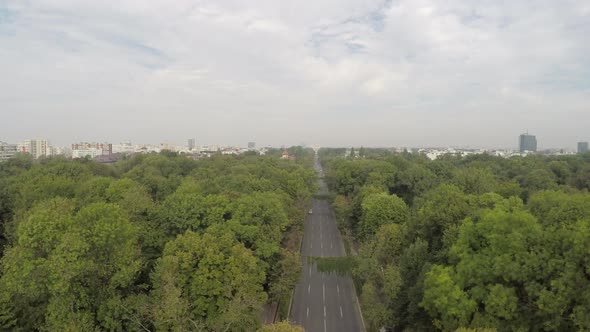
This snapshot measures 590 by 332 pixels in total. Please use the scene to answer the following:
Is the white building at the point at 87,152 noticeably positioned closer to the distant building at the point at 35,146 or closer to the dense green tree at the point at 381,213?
the distant building at the point at 35,146

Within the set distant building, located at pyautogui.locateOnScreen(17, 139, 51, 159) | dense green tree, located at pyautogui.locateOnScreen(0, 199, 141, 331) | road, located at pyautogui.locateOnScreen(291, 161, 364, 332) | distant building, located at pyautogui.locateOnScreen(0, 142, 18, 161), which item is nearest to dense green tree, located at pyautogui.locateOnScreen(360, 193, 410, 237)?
road, located at pyautogui.locateOnScreen(291, 161, 364, 332)

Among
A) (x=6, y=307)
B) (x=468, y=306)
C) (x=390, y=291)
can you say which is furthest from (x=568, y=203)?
(x=6, y=307)

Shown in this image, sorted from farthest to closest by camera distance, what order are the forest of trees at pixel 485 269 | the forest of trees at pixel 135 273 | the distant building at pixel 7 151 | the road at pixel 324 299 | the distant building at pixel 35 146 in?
the distant building at pixel 35 146
the distant building at pixel 7 151
the road at pixel 324 299
the forest of trees at pixel 135 273
the forest of trees at pixel 485 269

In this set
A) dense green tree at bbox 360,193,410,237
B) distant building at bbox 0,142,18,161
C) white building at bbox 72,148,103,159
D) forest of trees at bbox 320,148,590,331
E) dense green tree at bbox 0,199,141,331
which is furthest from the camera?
white building at bbox 72,148,103,159

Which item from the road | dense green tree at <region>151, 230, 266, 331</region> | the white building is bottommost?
the road

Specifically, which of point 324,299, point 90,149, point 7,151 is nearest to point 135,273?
point 324,299

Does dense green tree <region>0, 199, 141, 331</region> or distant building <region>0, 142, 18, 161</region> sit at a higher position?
distant building <region>0, 142, 18, 161</region>

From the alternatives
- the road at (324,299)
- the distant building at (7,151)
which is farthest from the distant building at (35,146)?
the road at (324,299)

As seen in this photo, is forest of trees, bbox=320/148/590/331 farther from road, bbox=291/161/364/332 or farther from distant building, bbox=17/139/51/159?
distant building, bbox=17/139/51/159

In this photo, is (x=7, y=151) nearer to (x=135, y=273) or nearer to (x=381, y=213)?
(x=135, y=273)
